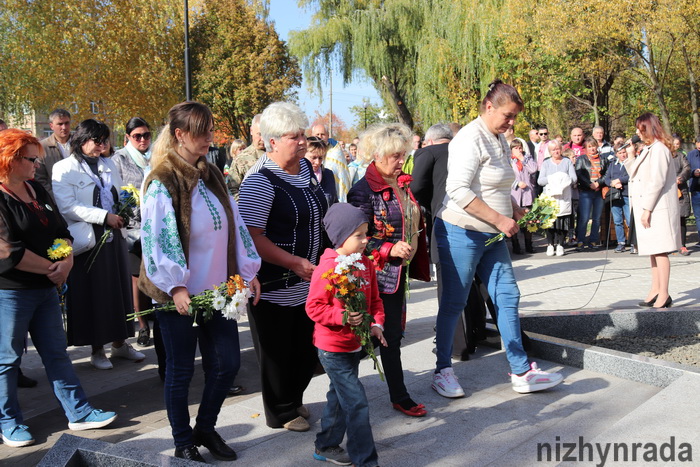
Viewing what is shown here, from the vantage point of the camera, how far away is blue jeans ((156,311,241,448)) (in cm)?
363

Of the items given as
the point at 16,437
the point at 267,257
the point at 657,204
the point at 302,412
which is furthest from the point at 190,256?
the point at 657,204

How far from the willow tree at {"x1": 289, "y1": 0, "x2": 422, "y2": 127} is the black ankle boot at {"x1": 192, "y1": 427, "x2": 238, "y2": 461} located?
24341 millimetres

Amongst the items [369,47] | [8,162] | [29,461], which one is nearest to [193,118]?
[8,162]

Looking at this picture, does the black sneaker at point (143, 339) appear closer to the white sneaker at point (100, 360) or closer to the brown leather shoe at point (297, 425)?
the white sneaker at point (100, 360)

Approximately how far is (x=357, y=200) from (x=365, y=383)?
64.2 inches

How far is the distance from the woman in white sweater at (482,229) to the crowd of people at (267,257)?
1cm

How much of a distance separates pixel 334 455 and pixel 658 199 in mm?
5010

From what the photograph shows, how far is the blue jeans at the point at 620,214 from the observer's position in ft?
41.8

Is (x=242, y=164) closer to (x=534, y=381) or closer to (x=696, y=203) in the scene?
(x=534, y=381)

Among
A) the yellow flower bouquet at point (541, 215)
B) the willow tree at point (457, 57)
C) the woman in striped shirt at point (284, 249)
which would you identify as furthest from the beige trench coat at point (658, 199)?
the willow tree at point (457, 57)

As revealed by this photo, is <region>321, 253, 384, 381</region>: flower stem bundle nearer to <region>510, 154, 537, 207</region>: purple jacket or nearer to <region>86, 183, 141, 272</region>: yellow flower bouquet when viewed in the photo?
<region>86, 183, 141, 272</region>: yellow flower bouquet

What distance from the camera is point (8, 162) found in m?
4.34

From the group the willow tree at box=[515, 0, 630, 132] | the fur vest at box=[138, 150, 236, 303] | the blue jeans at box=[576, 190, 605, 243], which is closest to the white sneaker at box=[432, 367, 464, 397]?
the fur vest at box=[138, 150, 236, 303]

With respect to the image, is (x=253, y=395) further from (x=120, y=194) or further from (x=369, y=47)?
(x=369, y=47)
